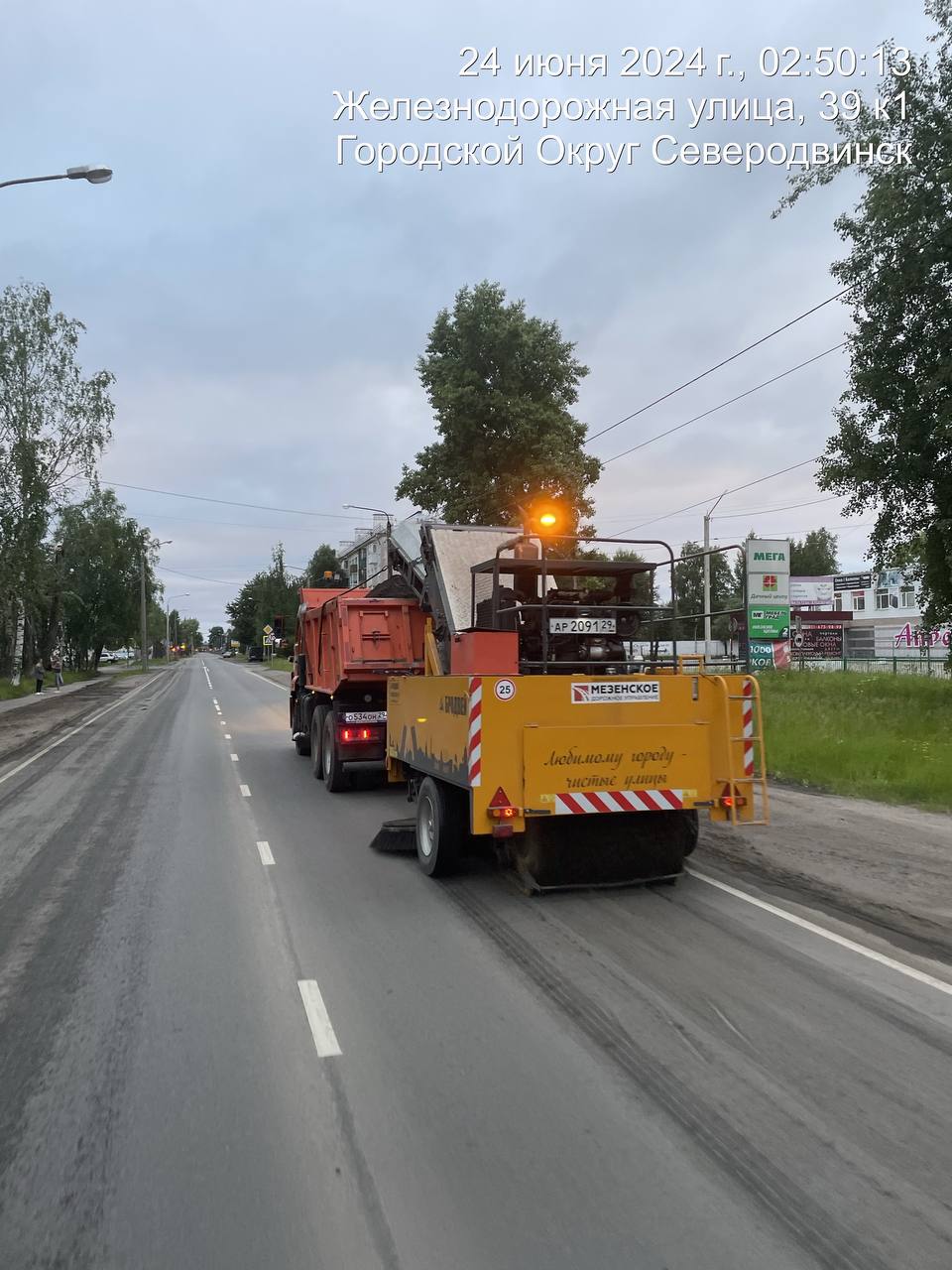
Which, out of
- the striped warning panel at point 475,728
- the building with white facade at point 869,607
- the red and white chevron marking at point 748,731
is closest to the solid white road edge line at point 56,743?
the striped warning panel at point 475,728

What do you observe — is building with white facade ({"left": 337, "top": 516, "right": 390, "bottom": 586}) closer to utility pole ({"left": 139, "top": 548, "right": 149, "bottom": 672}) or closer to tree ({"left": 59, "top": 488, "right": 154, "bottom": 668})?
tree ({"left": 59, "top": 488, "right": 154, "bottom": 668})

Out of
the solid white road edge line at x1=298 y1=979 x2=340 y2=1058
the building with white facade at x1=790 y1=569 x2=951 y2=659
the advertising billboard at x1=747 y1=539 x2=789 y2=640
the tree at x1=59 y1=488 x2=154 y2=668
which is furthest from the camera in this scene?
the building with white facade at x1=790 y1=569 x2=951 y2=659

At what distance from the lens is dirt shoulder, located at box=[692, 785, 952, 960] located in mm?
6641

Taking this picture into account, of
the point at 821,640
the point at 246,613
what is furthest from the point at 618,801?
the point at 246,613

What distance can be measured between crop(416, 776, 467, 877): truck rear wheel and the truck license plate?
5.40ft

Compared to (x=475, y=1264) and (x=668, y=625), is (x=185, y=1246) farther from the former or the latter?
(x=668, y=625)

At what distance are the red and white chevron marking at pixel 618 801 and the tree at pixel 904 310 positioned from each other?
45.0ft

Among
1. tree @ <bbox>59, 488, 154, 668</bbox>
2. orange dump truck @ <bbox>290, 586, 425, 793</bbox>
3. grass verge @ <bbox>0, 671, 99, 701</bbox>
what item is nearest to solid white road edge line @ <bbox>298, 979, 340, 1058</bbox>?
orange dump truck @ <bbox>290, 586, 425, 793</bbox>

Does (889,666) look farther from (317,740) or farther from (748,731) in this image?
(748,731)

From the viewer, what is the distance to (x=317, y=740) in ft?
47.5

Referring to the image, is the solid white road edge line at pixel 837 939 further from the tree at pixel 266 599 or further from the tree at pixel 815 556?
the tree at pixel 815 556

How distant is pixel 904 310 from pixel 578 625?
15429mm

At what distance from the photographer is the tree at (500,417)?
98.8 ft

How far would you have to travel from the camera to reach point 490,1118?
3754mm
